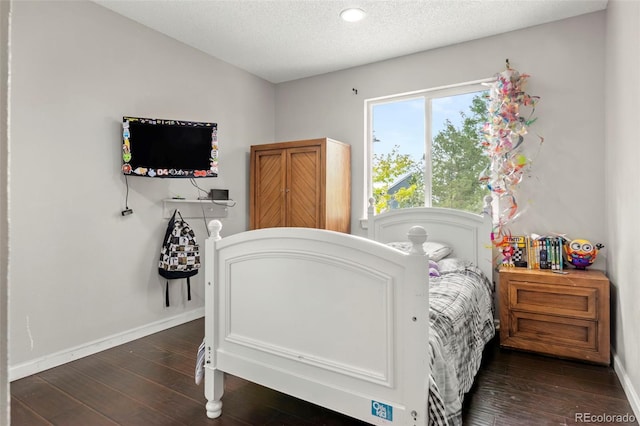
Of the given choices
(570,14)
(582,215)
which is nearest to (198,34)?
(570,14)

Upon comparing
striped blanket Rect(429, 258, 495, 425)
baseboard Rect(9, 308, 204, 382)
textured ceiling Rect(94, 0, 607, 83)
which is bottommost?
baseboard Rect(9, 308, 204, 382)

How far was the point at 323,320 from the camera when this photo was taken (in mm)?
1597

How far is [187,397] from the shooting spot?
2.07 m

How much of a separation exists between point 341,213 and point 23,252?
2637mm

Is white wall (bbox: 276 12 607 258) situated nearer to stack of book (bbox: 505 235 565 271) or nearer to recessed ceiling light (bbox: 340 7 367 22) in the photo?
stack of book (bbox: 505 235 565 271)

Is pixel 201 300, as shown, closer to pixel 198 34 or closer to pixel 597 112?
pixel 198 34

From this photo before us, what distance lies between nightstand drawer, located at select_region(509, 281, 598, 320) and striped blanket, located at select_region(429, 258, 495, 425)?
21 cm

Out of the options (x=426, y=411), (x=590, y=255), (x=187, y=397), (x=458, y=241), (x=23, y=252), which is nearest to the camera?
(x=426, y=411)

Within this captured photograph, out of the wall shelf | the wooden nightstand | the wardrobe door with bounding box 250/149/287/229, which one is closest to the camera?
the wooden nightstand

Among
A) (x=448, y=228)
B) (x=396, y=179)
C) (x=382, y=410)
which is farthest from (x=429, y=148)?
(x=382, y=410)

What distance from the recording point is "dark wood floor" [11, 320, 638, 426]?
73.1 inches

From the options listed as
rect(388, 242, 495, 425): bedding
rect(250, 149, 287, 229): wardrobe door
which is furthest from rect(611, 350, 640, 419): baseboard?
rect(250, 149, 287, 229): wardrobe door

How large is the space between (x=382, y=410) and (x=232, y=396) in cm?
103

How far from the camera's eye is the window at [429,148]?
3.49 metres
